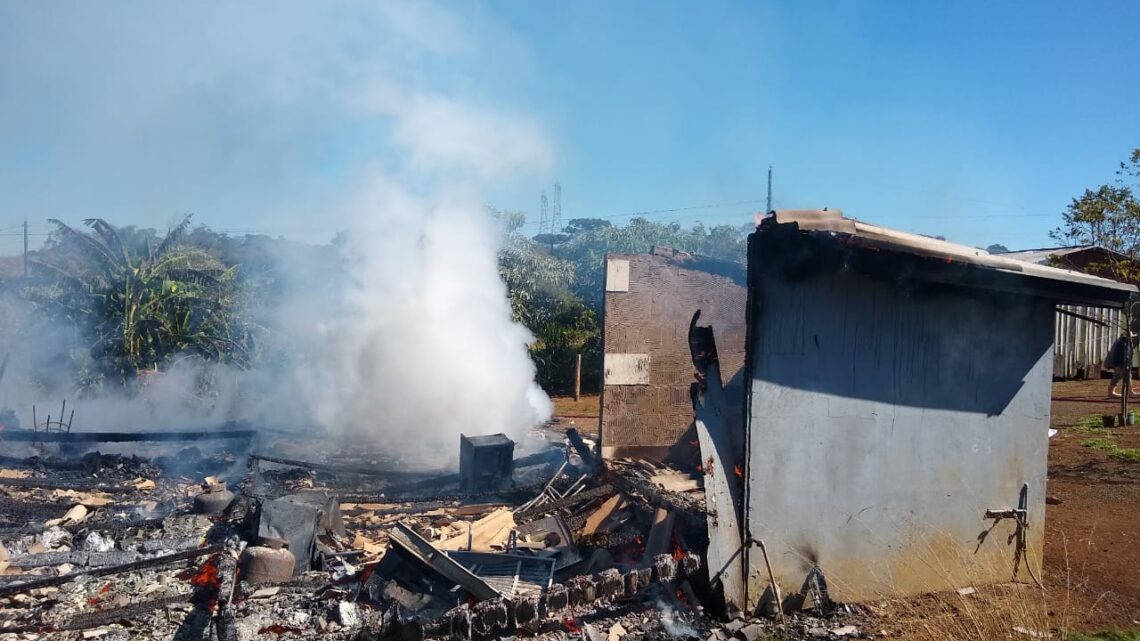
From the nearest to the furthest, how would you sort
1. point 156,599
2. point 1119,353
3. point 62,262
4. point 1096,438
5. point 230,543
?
point 156,599 < point 230,543 < point 1096,438 < point 1119,353 < point 62,262

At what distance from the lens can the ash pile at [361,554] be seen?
200 inches

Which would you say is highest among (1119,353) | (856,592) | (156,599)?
(1119,353)

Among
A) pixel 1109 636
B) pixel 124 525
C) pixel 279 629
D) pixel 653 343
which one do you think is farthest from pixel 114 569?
pixel 1109 636

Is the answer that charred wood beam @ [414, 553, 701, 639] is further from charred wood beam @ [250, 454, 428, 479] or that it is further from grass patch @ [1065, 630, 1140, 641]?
charred wood beam @ [250, 454, 428, 479]

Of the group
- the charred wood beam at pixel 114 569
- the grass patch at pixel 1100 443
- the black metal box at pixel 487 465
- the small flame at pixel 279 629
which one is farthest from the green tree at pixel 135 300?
the grass patch at pixel 1100 443

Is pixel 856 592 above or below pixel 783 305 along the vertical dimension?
below

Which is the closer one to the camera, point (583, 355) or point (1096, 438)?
point (1096, 438)

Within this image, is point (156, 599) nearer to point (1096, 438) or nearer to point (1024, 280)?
point (1024, 280)

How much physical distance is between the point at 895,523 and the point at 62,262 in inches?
744

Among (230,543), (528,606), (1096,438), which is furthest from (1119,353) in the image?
(230,543)

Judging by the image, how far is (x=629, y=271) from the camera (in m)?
8.88

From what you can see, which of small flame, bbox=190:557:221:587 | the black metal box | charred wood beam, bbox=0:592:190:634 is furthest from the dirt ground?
charred wood beam, bbox=0:592:190:634

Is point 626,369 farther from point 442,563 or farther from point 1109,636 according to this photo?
point 1109,636

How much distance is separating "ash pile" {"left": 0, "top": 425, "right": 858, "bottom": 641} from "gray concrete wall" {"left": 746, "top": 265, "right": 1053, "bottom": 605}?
0.66 m
